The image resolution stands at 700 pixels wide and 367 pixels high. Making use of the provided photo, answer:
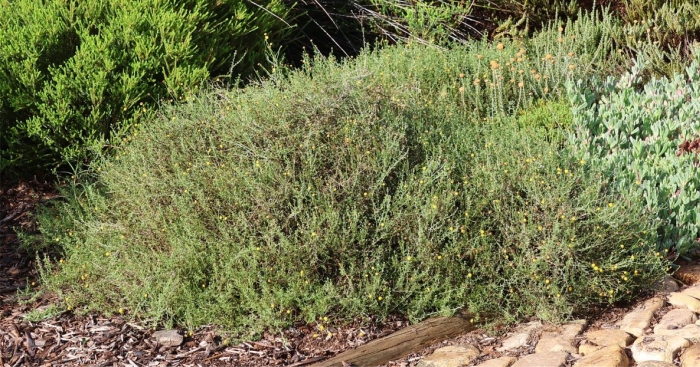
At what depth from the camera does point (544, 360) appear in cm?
369

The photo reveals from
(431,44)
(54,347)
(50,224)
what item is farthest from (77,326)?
(431,44)

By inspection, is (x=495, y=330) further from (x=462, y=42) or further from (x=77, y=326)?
(x=462, y=42)

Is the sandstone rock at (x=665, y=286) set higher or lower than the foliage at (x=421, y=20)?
lower

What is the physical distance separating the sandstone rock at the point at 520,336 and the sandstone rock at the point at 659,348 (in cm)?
48

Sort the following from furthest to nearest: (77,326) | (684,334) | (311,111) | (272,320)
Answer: (311,111) < (77,326) < (272,320) < (684,334)

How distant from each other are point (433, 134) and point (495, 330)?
1350mm

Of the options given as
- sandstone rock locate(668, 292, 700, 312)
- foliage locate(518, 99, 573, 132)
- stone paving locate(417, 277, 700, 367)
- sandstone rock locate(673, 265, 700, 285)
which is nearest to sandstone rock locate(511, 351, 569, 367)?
stone paving locate(417, 277, 700, 367)

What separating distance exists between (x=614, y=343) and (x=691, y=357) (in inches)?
14.1

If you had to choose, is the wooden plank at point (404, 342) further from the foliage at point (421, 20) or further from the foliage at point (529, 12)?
the foliage at point (529, 12)

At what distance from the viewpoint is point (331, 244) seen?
4.16m

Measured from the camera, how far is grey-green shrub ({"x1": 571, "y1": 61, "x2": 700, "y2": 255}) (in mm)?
4629

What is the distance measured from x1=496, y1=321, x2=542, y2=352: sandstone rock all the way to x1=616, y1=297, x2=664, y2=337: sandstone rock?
416mm

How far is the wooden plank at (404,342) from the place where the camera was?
12.7ft

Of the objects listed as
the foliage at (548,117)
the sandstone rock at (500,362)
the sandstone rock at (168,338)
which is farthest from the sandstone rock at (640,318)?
the sandstone rock at (168,338)
